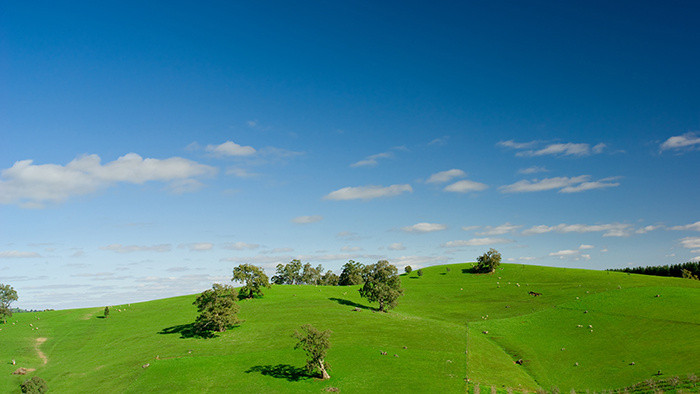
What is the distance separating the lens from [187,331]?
86000 millimetres

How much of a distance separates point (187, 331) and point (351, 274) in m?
103

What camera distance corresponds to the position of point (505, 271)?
509ft

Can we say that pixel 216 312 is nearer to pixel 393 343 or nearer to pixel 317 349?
pixel 317 349

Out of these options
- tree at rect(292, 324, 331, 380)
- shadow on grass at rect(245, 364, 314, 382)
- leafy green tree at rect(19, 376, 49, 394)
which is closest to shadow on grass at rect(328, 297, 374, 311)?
shadow on grass at rect(245, 364, 314, 382)

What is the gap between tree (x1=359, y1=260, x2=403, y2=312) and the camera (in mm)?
105094

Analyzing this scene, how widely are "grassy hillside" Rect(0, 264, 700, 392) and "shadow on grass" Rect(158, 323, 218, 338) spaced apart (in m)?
0.65

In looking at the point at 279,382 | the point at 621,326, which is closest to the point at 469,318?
the point at 621,326

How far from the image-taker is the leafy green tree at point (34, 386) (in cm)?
5684

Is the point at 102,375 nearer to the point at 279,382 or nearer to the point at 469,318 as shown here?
the point at 279,382

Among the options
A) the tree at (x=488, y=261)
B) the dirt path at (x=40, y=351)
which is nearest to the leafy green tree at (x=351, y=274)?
the tree at (x=488, y=261)

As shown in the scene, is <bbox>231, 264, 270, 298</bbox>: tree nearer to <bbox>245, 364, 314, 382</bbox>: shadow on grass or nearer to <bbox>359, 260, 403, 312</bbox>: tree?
<bbox>359, 260, 403, 312</bbox>: tree

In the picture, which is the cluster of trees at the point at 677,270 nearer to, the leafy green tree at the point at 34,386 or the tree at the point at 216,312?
the tree at the point at 216,312

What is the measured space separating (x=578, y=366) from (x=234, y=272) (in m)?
92.0

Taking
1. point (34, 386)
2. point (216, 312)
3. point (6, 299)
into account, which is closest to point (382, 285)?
point (216, 312)
